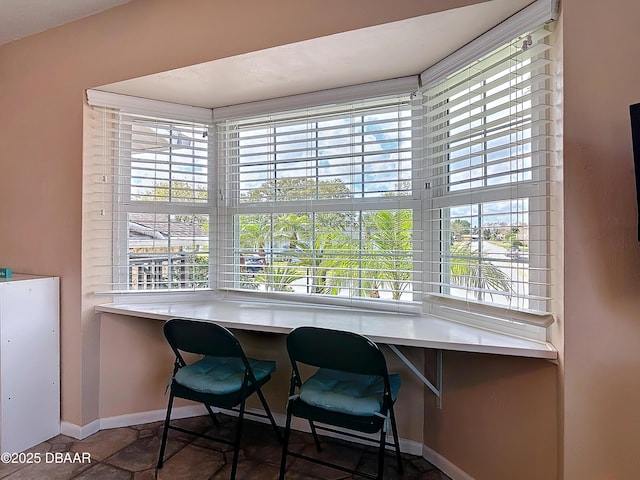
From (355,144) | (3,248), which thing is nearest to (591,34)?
(355,144)

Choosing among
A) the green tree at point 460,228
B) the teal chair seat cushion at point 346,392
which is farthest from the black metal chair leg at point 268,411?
the green tree at point 460,228

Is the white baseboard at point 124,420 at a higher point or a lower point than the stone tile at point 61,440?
higher

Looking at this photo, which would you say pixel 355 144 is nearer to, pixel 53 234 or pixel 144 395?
pixel 53 234

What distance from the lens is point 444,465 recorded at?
1.75 meters

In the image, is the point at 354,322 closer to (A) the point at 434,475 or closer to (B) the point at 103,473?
(A) the point at 434,475

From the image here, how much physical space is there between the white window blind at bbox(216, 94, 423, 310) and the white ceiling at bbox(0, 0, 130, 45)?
2.94 ft

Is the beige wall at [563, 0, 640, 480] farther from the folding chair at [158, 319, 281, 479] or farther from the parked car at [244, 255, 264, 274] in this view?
the parked car at [244, 255, 264, 274]

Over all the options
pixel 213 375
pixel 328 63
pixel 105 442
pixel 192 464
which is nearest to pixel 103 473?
pixel 105 442

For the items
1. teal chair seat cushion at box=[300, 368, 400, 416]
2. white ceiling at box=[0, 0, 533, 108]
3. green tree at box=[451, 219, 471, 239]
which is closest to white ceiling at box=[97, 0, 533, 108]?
white ceiling at box=[0, 0, 533, 108]

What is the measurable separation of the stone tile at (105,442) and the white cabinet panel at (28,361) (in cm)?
23

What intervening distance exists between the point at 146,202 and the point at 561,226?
7.26 feet

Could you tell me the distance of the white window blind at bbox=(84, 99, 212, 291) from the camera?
2.14m

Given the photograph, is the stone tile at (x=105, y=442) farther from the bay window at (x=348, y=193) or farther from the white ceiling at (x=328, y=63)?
the white ceiling at (x=328, y=63)

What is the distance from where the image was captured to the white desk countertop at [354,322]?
1383mm
